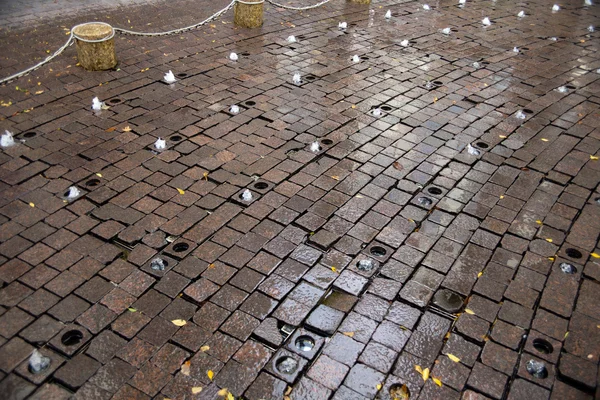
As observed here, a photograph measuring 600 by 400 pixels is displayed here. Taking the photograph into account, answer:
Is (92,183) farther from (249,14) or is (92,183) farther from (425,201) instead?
(249,14)

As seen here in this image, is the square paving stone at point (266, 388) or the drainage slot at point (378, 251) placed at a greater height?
the drainage slot at point (378, 251)

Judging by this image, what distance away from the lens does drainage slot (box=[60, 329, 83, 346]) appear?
339 centimetres

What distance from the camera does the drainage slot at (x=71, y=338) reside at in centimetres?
339

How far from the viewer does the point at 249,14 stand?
8.70m

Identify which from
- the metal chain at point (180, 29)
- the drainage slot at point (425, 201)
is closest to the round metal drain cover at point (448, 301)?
the drainage slot at point (425, 201)

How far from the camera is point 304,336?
352 cm

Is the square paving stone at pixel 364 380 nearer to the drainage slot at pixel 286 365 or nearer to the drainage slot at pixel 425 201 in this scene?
the drainage slot at pixel 286 365

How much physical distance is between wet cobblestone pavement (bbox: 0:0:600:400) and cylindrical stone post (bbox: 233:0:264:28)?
1.35 metres

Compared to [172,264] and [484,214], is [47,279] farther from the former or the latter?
[484,214]

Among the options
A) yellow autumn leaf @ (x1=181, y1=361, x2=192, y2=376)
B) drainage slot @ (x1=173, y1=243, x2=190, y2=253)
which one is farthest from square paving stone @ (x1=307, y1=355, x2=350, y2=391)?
drainage slot @ (x1=173, y1=243, x2=190, y2=253)

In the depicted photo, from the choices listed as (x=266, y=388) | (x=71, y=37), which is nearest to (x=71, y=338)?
(x=266, y=388)

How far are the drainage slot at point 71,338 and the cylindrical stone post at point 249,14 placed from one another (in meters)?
6.73

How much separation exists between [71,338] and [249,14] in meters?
6.79

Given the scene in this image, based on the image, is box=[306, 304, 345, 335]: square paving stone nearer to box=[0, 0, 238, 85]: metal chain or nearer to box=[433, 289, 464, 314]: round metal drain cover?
box=[433, 289, 464, 314]: round metal drain cover
